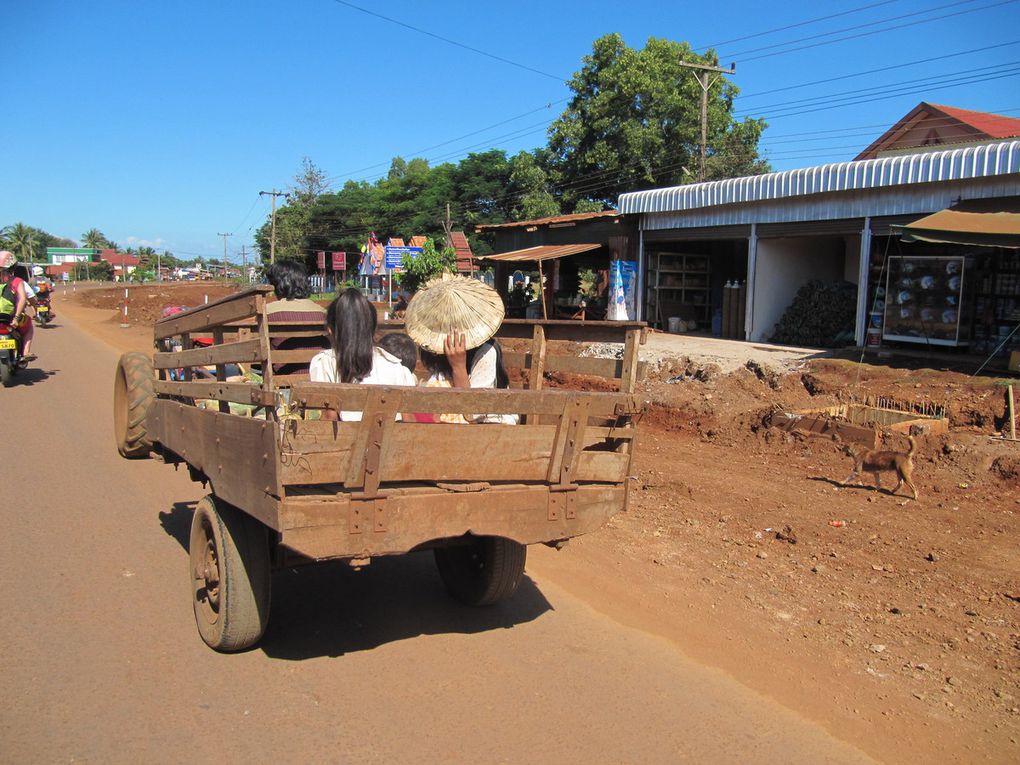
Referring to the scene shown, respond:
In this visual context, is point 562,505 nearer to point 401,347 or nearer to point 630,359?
point 630,359

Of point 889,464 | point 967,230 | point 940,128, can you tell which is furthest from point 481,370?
point 940,128

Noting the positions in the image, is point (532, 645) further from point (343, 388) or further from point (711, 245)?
point (711, 245)

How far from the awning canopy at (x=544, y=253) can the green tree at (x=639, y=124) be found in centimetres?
1539

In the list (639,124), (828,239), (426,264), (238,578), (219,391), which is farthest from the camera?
(639,124)

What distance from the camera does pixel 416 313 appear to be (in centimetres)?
437

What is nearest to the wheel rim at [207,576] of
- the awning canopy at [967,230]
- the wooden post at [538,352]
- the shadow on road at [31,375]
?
the wooden post at [538,352]

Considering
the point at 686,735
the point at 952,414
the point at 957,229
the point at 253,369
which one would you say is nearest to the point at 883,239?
the point at 957,229

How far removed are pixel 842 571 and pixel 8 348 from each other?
1256cm

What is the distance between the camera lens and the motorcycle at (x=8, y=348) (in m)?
12.3

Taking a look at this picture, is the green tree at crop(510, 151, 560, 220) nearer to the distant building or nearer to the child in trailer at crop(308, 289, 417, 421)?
the distant building

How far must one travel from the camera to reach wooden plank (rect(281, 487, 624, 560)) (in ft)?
10.2

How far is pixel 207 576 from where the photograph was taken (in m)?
4.02

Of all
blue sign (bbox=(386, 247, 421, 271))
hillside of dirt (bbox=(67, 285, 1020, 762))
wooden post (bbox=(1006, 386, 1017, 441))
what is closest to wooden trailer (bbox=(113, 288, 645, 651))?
hillside of dirt (bbox=(67, 285, 1020, 762))

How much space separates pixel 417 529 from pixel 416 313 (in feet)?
4.81
